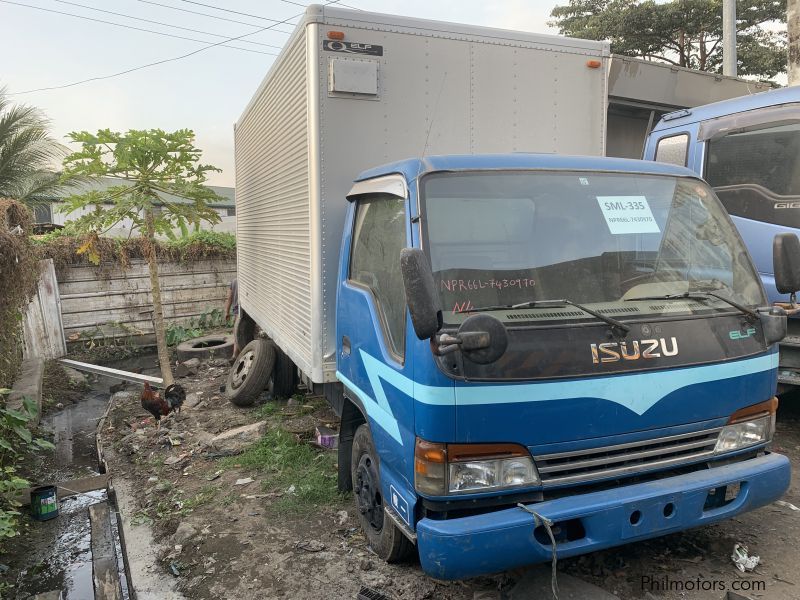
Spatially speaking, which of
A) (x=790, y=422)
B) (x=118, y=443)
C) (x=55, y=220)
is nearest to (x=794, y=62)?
(x=790, y=422)

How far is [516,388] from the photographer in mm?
2461

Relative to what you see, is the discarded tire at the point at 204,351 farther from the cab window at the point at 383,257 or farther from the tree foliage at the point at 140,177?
the cab window at the point at 383,257

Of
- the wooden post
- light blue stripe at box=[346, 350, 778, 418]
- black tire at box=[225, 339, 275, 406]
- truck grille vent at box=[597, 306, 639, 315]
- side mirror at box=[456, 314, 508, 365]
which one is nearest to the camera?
side mirror at box=[456, 314, 508, 365]

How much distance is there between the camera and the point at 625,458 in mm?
2629

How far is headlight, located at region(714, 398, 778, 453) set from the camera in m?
2.84

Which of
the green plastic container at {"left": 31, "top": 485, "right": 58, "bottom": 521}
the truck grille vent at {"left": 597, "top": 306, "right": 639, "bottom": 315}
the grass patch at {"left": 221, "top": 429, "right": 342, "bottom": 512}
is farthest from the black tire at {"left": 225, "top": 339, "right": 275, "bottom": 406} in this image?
the truck grille vent at {"left": 597, "top": 306, "right": 639, "bottom": 315}

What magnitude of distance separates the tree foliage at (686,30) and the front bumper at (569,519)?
19.9 meters

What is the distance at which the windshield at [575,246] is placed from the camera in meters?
2.73

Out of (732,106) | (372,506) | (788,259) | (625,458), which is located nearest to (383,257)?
(372,506)

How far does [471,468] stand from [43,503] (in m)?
3.86

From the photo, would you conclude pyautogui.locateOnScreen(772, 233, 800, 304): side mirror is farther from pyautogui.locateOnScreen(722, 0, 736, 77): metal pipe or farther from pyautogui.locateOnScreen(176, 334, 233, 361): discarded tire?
pyautogui.locateOnScreen(722, 0, 736, 77): metal pipe

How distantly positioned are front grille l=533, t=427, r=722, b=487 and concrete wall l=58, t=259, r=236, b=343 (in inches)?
412

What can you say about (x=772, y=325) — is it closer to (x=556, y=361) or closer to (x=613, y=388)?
(x=613, y=388)

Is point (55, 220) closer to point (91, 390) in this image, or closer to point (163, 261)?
point (163, 261)
